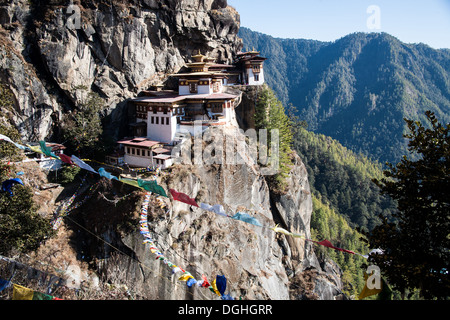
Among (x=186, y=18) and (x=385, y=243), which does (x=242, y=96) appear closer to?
(x=186, y=18)

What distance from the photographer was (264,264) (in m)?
37.9

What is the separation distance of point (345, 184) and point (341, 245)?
45.9 metres

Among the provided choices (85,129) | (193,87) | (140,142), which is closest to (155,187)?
(140,142)

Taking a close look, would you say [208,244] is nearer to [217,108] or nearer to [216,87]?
[217,108]

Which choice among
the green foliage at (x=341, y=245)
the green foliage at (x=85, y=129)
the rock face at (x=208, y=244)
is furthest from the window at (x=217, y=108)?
the green foliage at (x=341, y=245)

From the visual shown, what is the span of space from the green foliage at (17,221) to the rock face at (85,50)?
1409 cm

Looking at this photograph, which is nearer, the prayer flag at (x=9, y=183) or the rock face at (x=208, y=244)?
the prayer flag at (x=9, y=183)

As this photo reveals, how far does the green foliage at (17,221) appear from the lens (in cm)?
2197

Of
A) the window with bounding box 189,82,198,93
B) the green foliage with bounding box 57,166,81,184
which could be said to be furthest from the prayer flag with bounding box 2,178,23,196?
the window with bounding box 189,82,198,93

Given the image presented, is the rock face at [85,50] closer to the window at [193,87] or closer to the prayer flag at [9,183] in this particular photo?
the window at [193,87]

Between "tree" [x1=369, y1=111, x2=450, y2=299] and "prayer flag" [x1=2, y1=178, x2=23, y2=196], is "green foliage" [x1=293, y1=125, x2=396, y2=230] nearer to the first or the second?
"prayer flag" [x1=2, y1=178, x2=23, y2=196]

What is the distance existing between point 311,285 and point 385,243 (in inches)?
1421

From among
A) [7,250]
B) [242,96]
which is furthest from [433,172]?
[242,96]

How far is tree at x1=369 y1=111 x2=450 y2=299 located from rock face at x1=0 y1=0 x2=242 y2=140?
33.8 metres
